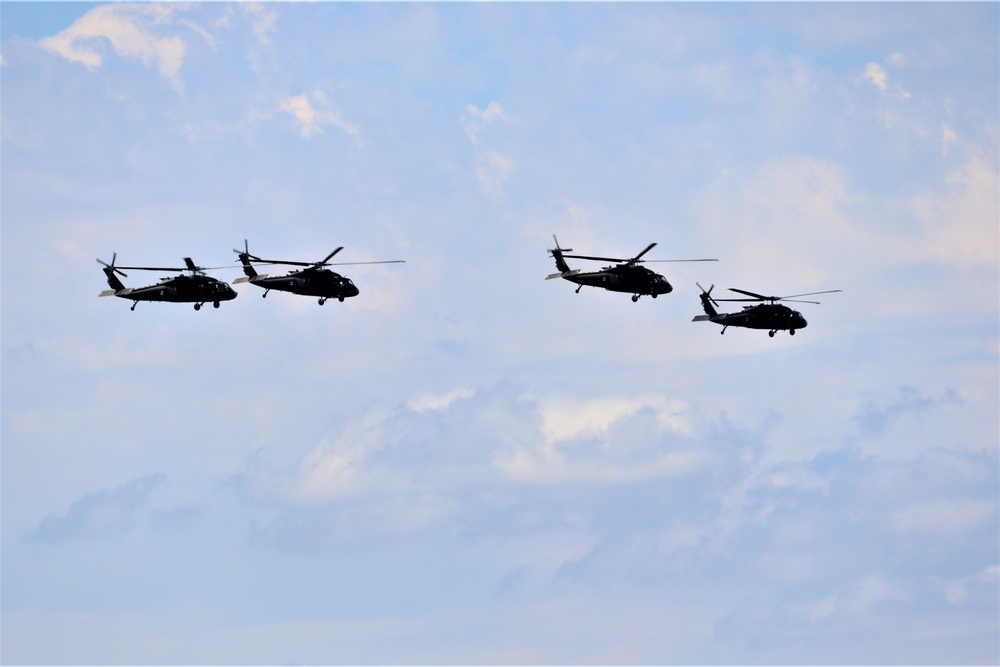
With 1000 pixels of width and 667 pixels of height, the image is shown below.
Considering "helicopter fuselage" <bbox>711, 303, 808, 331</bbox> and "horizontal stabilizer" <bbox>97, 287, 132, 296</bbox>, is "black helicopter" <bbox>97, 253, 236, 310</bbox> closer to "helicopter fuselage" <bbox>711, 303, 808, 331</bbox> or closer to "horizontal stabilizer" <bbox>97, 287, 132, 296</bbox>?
"horizontal stabilizer" <bbox>97, 287, 132, 296</bbox>

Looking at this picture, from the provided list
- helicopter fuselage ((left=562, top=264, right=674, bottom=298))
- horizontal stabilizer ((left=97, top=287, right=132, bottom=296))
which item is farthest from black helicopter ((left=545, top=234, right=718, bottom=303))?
horizontal stabilizer ((left=97, top=287, right=132, bottom=296))

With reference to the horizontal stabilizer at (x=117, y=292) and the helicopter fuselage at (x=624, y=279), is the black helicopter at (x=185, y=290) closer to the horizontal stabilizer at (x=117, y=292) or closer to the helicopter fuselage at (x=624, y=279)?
the horizontal stabilizer at (x=117, y=292)

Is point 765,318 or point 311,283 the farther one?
point 765,318

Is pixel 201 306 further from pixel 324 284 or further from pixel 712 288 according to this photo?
pixel 712 288

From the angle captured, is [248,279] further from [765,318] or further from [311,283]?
[765,318]

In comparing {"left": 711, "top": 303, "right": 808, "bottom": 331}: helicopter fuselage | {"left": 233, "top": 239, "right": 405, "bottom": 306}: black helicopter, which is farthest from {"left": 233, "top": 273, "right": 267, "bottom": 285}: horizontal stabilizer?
{"left": 711, "top": 303, "right": 808, "bottom": 331}: helicopter fuselage

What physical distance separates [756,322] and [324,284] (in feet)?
169

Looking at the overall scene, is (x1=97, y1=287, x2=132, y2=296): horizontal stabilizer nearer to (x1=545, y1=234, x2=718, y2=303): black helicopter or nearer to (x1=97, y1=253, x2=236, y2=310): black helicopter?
(x1=97, y1=253, x2=236, y2=310): black helicopter

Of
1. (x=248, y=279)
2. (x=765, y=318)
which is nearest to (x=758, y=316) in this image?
(x=765, y=318)

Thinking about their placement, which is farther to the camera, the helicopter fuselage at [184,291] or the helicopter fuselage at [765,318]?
the helicopter fuselage at [765,318]

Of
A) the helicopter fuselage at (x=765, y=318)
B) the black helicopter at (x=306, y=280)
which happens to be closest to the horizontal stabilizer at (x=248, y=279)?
the black helicopter at (x=306, y=280)

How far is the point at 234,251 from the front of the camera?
6304 inches

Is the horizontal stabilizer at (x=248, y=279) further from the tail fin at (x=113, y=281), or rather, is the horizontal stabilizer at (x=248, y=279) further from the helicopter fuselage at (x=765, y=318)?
the helicopter fuselage at (x=765, y=318)

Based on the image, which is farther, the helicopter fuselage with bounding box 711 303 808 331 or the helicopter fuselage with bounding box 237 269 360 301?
the helicopter fuselage with bounding box 711 303 808 331
